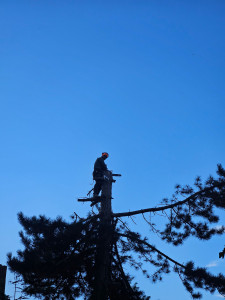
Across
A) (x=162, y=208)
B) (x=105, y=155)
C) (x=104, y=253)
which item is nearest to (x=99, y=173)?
(x=105, y=155)

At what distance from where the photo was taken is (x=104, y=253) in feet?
28.1

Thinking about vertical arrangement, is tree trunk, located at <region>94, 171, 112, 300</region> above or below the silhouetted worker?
below

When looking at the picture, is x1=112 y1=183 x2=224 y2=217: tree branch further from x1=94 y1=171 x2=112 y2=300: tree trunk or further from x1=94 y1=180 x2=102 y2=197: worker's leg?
x1=94 y1=180 x2=102 y2=197: worker's leg

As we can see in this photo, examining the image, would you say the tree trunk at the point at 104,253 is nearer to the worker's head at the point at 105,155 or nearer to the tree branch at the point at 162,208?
the tree branch at the point at 162,208

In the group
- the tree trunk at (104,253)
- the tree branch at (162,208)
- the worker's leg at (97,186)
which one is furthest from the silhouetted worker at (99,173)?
the tree branch at (162,208)

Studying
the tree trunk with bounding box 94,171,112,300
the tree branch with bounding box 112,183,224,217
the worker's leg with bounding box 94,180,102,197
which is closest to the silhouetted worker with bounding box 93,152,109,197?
the worker's leg with bounding box 94,180,102,197

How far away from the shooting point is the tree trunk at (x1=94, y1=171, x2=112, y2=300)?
7.71 meters

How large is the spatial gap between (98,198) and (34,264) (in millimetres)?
2844

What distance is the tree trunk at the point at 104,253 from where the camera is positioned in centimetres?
771

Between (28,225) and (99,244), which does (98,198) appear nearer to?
(99,244)

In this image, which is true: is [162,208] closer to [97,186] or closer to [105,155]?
[97,186]

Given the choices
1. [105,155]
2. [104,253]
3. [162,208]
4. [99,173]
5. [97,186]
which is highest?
[105,155]

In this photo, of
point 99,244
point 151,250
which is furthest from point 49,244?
point 151,250

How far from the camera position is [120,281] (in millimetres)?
8672
